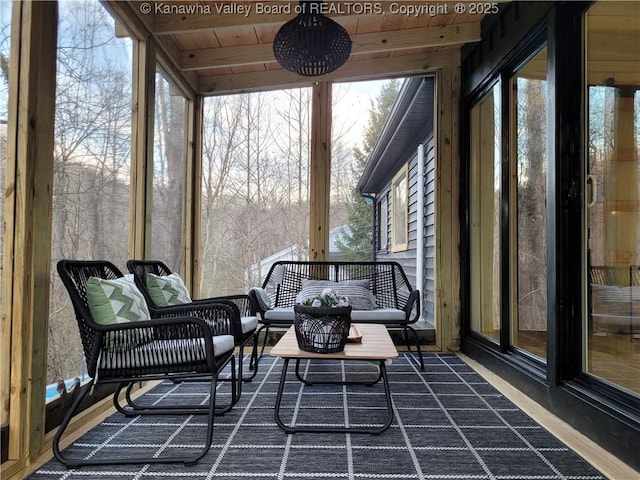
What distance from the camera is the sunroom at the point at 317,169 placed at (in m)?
1.80

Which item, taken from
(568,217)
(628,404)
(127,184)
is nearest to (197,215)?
(127,184)

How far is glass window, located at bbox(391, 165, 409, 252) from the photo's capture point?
210 inches

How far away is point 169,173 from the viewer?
11.6 feet

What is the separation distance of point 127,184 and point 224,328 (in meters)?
1.14

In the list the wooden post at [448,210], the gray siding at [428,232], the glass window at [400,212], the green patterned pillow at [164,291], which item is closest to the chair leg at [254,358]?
the green patterned pillow at [164,291]

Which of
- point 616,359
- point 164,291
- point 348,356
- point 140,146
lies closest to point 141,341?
point 164,291

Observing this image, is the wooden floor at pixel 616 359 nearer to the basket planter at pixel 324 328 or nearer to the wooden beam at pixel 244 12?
the basket planter at pixel 324 328

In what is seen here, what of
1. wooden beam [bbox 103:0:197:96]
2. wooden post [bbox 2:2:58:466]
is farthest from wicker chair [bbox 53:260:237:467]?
wooden beam [bbox 103:0:197:96]

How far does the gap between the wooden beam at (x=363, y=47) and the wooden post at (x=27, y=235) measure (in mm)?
1898

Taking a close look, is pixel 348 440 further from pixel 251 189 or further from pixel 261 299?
pixel 251 189

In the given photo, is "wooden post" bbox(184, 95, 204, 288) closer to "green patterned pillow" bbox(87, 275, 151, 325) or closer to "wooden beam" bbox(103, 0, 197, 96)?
"wooden beam" bbox(103, 0, 197, 96)

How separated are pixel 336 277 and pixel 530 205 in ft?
5.92

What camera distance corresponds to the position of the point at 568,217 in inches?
88.6

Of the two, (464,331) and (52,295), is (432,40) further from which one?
(52,295)
